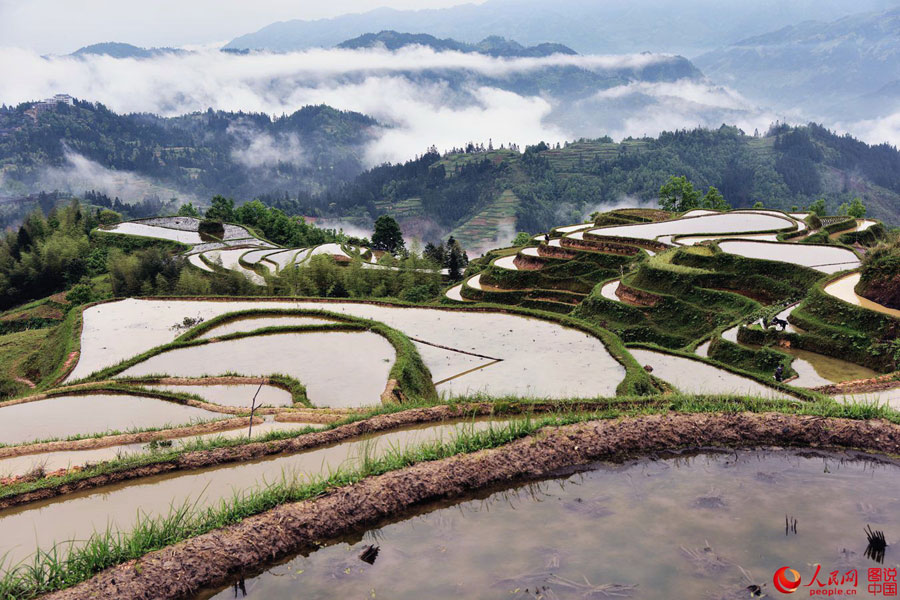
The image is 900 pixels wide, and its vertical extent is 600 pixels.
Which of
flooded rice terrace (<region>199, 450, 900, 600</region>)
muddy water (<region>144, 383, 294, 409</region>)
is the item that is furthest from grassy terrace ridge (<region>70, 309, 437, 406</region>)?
flooded rice terrace (<region>199, 450, 900, 600</region>)

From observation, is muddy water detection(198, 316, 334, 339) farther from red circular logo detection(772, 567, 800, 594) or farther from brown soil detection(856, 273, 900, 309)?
brown soil detection(856, 273, 900, 309)

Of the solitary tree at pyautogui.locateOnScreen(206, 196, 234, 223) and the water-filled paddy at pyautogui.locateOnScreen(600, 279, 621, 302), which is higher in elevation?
the solitary tree at pyautogui.locateOnScreen(206, 196, 234, 223)

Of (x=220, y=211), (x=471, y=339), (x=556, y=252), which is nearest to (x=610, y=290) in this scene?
(x=556, y=252)

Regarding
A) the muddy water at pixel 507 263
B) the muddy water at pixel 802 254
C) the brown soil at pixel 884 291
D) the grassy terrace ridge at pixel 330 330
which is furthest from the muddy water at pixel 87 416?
the muddy water at pixel 507 263

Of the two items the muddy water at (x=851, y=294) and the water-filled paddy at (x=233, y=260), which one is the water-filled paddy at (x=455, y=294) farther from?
the muddy water at (x=851, y=294)

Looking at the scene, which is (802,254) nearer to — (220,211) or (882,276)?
(882,276)
